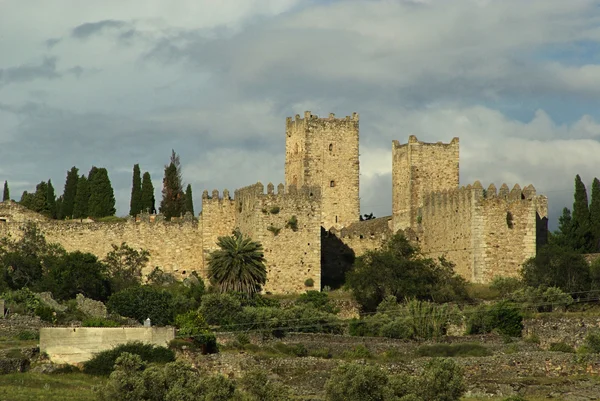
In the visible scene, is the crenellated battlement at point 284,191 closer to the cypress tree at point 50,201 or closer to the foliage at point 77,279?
the foliage at point 77,279

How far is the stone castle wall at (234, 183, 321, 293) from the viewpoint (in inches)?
2793

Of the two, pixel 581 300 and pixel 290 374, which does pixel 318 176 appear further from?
pixel 290 374

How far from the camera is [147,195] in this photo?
8431 centimetres

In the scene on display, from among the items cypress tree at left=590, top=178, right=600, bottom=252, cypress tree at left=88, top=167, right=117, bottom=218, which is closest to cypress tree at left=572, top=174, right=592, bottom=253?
cypress tree at left=590, top=178, right=600, bottom=252

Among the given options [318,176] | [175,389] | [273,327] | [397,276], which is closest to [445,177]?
[318,176]

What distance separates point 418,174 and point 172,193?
1444 centimetres

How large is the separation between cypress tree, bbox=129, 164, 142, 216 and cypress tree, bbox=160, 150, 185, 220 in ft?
4.46

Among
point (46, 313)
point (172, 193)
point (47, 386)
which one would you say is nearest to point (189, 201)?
point (172, 193)

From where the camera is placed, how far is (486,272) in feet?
235

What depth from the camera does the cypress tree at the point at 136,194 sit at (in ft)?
274

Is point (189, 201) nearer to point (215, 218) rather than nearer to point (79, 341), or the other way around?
point (215, 218)

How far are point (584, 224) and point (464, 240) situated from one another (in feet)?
34.7

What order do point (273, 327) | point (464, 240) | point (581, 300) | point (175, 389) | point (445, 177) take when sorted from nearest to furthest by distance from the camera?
point (175, 389)
point (273, 327)
point (581, 300)
point (464, 240)
point (445, 177)

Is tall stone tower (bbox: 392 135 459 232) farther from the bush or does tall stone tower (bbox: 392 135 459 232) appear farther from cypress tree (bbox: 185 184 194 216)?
the bush
